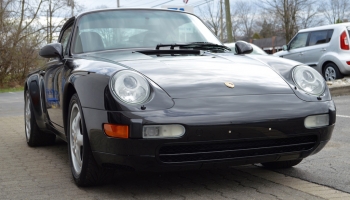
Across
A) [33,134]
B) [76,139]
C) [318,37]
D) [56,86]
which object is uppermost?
[56,86]

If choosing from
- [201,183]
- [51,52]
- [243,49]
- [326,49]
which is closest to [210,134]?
[201,183]

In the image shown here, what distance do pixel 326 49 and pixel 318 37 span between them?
1.97ft

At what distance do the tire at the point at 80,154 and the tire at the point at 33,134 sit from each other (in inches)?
77.2

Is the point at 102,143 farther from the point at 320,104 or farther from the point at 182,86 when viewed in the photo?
the point at 320,104

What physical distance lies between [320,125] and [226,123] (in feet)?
2.38

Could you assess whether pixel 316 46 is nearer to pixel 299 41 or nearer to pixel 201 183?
pixel 299 41

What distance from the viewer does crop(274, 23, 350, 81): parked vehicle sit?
13.2 metres

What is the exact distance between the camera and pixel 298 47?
15.0 meters

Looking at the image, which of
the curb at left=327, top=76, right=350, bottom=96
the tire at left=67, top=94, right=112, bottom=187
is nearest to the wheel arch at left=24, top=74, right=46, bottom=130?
the tire at left=67, top=94, right=112, bottom=187

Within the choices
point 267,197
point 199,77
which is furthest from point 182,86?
point 267,197

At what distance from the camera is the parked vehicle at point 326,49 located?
13250 mm

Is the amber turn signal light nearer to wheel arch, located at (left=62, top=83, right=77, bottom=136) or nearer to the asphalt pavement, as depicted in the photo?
the asphalt pavement

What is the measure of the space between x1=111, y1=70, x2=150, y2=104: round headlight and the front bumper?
0.13 metres

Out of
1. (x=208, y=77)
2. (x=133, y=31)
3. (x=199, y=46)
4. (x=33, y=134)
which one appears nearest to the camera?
(x=208, y=77)
